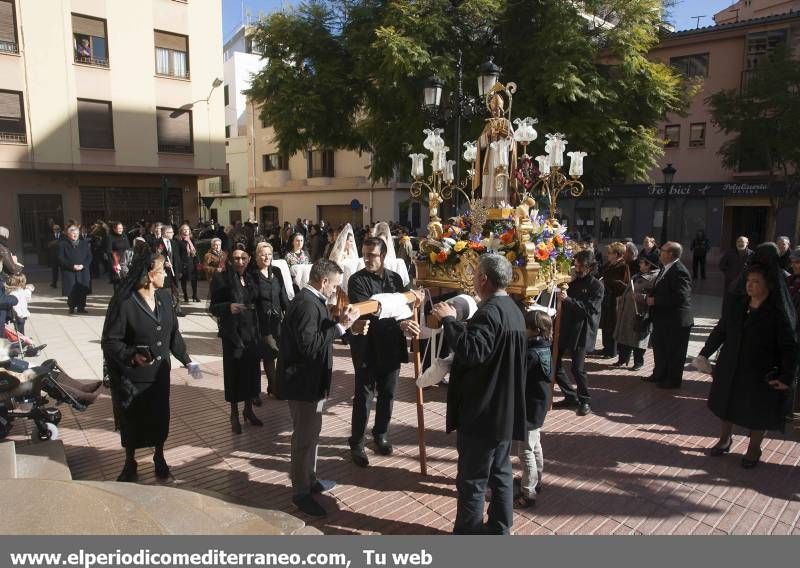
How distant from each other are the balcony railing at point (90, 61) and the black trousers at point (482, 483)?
22.2m

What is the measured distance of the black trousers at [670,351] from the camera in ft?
23.1

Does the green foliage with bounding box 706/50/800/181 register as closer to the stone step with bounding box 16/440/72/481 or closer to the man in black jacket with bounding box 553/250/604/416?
the man in black jacket with bounding box 553/250/604/416

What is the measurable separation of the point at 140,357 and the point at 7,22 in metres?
20.4

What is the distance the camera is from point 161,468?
4.47 meters

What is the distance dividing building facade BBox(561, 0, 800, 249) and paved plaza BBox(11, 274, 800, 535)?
20.6 m

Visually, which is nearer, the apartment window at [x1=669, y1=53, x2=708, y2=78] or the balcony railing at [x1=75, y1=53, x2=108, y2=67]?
the balcony railing at [x1=75, y1=53, x2=108, y2=67]

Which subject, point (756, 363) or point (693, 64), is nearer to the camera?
point (756, 363)

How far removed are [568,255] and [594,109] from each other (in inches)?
308

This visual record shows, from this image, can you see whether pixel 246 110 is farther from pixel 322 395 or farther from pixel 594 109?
pixel 322 395

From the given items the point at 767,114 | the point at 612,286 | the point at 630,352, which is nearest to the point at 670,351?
the point at 630,352

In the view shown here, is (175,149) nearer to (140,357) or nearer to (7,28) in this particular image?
(7,28)

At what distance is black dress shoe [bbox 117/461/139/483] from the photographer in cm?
439

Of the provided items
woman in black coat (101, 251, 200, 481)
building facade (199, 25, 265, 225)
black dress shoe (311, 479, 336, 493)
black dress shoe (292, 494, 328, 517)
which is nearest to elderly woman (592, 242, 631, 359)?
black dress shoe (311, 479, 336, 493)

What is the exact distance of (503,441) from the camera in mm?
3383
